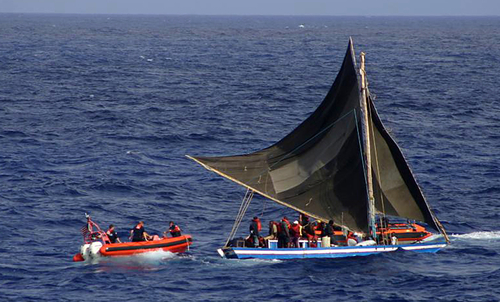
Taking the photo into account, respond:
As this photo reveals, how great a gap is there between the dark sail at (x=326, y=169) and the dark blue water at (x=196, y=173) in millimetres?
3131

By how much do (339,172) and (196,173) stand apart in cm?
2014

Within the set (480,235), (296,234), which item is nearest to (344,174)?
(296,234)

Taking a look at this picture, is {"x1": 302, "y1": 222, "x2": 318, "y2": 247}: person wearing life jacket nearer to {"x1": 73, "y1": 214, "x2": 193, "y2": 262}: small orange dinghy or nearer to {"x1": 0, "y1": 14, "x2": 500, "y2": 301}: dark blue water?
{"x1": 0, "y1": 14, "x2": 500, "y2": 301}: dark blue water

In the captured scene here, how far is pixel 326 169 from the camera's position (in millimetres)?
44438

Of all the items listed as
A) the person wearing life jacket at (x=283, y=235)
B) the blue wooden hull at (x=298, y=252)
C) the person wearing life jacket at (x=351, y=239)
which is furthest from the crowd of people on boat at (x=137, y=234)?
the person wearing life jacket at (x=351, y=239)

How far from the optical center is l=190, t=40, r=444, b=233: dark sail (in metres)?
43.9

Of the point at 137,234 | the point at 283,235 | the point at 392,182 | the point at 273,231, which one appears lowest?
the point at 283,235

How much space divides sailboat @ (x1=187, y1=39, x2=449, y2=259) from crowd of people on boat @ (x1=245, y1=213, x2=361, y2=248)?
353 millimetres

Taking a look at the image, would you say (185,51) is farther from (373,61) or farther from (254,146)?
(254,146)

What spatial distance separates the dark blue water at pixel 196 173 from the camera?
3988 centimetres

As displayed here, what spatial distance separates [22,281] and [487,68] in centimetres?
11666

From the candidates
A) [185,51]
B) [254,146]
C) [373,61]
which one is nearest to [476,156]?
[254,146]

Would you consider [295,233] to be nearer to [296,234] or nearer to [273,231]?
[296,234]

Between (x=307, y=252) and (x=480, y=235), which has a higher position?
(x=307, y=252)
